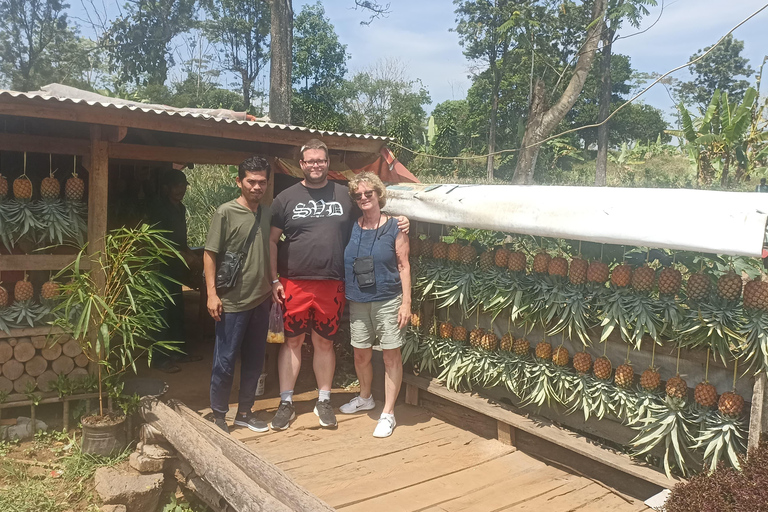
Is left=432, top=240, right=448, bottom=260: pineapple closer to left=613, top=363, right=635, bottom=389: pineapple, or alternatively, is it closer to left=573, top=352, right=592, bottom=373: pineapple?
left=573, top=352, right=592, bottom=373: pineapple

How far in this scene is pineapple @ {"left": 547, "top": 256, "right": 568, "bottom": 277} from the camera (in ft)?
14.3

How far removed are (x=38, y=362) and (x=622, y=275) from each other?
4.56 metres

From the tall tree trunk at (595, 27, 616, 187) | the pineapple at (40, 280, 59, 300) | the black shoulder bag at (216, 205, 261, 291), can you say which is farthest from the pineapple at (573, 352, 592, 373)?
the tall tree trunk at (595, 27, 616, 187)

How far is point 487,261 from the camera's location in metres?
4.92

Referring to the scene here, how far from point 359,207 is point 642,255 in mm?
2145

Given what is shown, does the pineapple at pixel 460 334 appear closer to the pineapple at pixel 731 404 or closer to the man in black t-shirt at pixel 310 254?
the man in black t-shirt at pixel 310 254

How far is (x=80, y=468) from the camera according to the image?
4.40m

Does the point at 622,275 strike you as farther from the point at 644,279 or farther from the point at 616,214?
the point at 616,214

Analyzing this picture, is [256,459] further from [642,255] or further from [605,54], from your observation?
[605,54]

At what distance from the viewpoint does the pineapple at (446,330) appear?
5.21 m

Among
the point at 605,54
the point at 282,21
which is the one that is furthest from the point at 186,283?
the point at 605,54

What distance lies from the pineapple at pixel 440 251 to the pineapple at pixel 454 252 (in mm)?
79

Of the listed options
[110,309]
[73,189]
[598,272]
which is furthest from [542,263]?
[73,189]

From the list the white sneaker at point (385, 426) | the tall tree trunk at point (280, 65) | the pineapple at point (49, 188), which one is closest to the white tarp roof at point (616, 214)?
the white sneaker at point (385, 426)
